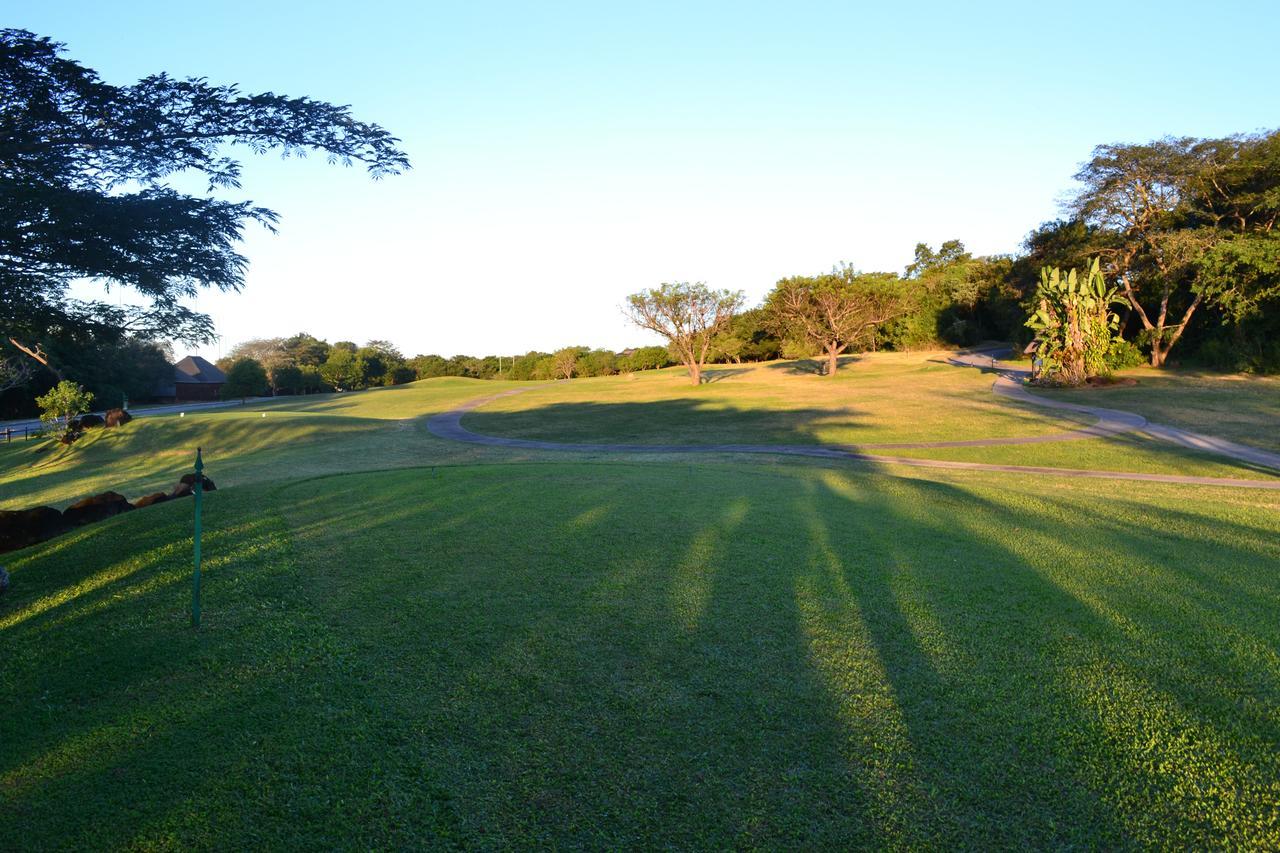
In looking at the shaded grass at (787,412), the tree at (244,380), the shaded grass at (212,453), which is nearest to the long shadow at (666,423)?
the shaded grass at (787,412)

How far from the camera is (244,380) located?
213 feet

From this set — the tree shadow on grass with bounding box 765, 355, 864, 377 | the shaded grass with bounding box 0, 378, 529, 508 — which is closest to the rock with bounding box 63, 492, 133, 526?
the shaded grass with bounding box 0, 378, 529, 508

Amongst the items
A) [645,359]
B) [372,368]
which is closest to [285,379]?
[372,368]

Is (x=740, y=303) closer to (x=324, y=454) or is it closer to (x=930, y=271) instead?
(x=324, y=454)

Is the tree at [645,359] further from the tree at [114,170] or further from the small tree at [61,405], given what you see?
the tree at [114,170]

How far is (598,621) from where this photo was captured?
15.6 feet

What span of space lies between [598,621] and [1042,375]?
38.1 metres

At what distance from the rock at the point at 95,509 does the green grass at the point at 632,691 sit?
1.90m

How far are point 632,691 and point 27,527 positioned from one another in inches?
316

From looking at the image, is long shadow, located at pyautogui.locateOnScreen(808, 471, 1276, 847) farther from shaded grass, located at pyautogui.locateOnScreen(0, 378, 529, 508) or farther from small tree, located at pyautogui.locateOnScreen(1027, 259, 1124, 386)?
small tree, located at pyautogui.locateOnScreen(1027, 259, 1124, 386)

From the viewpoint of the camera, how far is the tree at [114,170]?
5.61m

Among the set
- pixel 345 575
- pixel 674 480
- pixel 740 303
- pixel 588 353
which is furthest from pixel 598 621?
pixel 588 353

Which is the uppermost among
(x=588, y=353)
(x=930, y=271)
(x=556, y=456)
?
(x=930, y=271)

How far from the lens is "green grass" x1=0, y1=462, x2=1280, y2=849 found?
2781 mm
